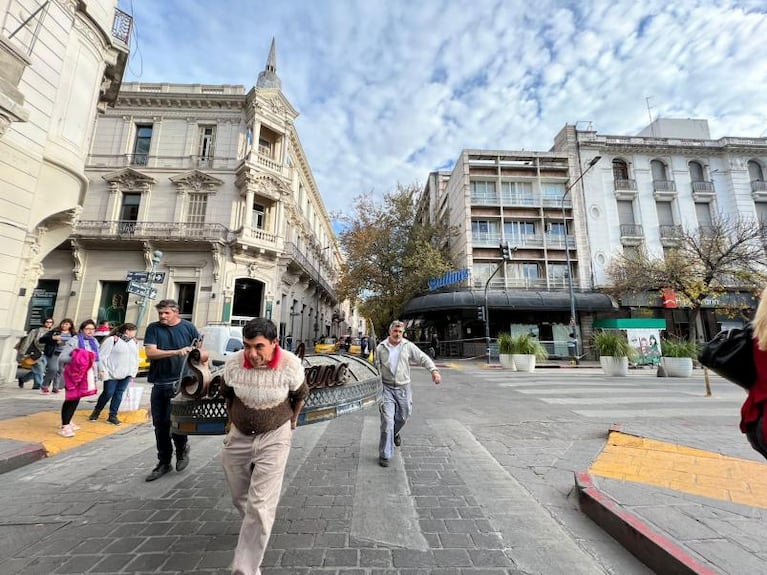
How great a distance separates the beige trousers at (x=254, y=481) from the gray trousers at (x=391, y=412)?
2.03 metres

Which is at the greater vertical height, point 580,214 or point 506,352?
point 580,214

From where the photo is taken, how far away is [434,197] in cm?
3478

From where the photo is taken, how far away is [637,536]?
2256 millimetres

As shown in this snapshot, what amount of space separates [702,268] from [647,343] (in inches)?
359

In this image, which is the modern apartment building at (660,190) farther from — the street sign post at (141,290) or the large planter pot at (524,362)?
the street sign post at (141,290)

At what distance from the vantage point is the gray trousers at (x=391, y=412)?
3.98 m

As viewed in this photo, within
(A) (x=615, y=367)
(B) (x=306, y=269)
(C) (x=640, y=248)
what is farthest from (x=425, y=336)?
(A) (x=615, y=367)

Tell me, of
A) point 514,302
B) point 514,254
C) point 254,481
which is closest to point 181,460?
point 254,481

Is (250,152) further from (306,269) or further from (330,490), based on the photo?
(330,490)

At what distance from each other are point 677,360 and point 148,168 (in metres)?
28.9

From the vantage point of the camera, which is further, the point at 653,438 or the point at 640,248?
the point at 640,248

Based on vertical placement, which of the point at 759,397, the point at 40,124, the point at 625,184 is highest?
the point at 625,184

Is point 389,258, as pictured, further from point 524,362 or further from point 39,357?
point 39,357

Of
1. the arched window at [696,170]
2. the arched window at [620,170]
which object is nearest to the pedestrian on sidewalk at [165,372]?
the arched window at [620,170]
